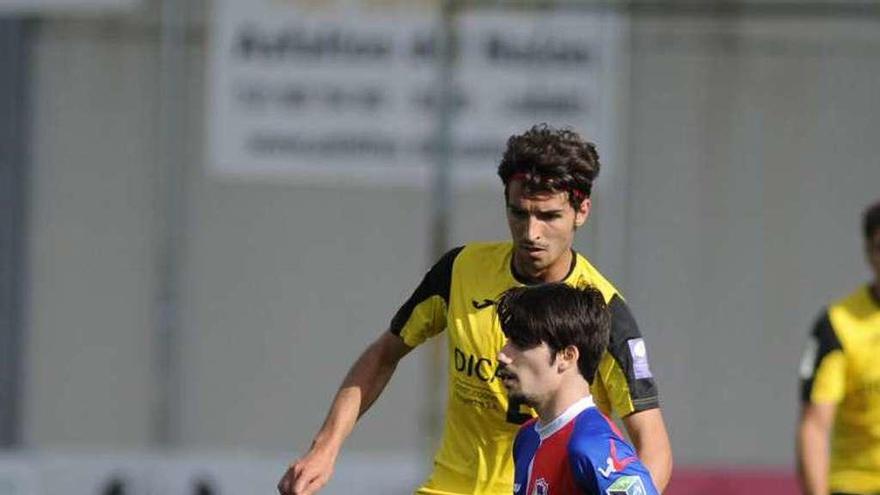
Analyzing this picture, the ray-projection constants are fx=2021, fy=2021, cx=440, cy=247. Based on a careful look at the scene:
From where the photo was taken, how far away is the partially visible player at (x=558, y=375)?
437 centimetres

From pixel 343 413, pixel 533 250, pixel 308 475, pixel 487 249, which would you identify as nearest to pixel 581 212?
pixel 533 250

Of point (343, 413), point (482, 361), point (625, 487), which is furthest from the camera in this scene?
point (343, 413)

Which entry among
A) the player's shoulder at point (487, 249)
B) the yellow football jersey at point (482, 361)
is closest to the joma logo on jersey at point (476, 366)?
the yellow football jersey at point (482, 361)

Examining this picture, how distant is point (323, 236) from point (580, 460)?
239 inches

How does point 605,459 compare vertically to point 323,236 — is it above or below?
above

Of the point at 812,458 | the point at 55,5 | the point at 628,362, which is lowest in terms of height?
the point at 812,458

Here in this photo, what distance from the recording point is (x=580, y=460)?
430 cm

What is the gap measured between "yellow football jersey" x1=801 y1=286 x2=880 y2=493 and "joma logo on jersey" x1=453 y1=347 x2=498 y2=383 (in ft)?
6.37

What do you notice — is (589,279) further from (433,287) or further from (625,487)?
(625,487)

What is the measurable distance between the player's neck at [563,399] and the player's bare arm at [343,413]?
0.83 m

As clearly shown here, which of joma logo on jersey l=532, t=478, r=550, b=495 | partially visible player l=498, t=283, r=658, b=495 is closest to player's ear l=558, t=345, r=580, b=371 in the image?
partially visible player l=498, t=283, r=658, b=495

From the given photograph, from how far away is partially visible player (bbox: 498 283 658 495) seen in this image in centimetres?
437

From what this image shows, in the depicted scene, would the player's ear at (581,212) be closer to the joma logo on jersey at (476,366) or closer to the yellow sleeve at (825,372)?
the joma logo on jersey at (476,366)

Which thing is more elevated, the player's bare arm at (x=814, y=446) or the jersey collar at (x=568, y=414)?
the jersey collar at (x=568, y=414)
